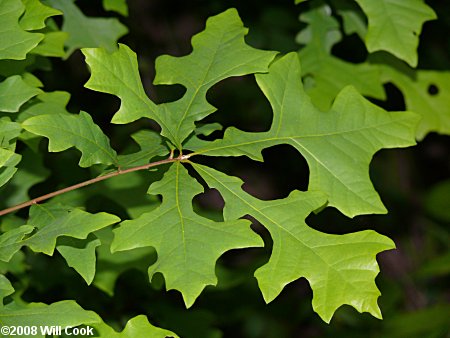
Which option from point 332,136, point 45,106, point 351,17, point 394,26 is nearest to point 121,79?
point 45,106

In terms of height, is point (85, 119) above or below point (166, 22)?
above

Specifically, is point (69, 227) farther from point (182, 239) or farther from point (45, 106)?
point (45, 106)

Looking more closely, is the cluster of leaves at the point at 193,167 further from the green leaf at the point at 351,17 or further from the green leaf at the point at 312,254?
the green leaf at the point at 351,17

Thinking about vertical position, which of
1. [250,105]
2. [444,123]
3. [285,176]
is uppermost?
[444,123]

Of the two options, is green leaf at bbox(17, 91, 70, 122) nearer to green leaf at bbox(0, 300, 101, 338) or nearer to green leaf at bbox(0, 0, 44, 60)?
green leaf at bbox(0, 0, 44, 60)

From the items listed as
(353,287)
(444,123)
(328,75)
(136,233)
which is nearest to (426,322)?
(444,123)

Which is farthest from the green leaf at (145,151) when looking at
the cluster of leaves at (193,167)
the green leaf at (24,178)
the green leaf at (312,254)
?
the green leaf at (24,178)

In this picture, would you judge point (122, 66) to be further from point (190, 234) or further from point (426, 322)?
point (426, 322)
